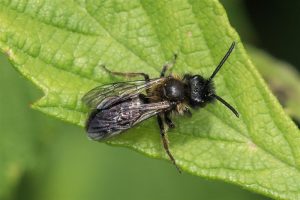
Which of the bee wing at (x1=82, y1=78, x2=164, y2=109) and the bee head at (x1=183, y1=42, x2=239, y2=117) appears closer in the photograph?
the bee head at (x1=183, y1=42, x2=239, y2=117)

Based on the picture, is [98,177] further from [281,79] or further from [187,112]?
[187,112]

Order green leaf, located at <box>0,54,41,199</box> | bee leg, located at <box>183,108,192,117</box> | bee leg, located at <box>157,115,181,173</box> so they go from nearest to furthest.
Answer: bee leg, located at <box>157,115,181,173</box> < bee leg, located at <box>183,108,192,117</box> < green leaf, located at <box>0,54,41,199</box>

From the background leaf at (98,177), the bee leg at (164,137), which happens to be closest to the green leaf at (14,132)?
the background leaf at (98,177)

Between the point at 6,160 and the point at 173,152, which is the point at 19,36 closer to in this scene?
the point at 173,152

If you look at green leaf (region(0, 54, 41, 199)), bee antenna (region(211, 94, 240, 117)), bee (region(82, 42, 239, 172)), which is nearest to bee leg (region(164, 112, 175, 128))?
bee (region(82, 42, 239, 172))

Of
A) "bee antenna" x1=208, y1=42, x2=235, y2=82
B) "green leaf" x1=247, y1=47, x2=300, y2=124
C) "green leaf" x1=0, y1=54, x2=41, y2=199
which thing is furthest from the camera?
"green leaf" x1=0, y1=54, x2=41, y2=199

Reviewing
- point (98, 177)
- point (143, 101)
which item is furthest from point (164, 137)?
point (98, 177)

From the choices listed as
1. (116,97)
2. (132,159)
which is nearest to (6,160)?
(132,159)

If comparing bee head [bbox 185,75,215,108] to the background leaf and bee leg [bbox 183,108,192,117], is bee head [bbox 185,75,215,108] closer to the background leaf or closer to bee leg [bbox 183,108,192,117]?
bee leg [bbox 183,108,192,117]

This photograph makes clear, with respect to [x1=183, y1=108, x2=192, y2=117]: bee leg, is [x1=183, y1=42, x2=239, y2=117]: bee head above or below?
above
